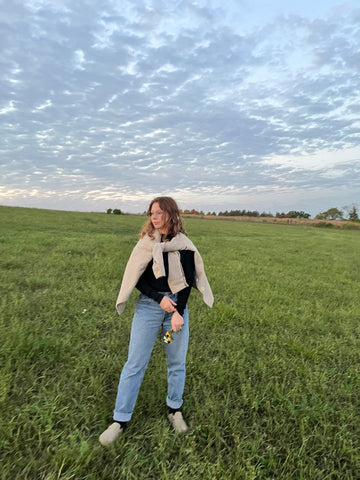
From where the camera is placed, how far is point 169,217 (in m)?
2.67

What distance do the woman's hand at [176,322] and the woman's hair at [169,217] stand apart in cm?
75

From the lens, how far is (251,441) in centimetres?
269

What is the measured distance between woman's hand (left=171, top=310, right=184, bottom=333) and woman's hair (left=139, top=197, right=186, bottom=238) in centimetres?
75

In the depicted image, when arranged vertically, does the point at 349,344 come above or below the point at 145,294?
below

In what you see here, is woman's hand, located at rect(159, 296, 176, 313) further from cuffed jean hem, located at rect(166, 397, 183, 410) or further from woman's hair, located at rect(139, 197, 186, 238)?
cuffed jean hem, located at rect(166, 397, 183, 410)

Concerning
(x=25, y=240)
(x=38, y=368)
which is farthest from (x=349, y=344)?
(x=25, y=240)

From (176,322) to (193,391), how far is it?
1281 millimetres

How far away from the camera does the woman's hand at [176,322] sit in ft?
8.36

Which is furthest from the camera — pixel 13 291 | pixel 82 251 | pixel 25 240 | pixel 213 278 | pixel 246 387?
pixel 25 240

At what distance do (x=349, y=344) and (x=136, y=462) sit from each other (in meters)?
4.24

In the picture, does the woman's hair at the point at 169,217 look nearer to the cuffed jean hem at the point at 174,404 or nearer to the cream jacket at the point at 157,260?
the cream jacket at the point at 157,260

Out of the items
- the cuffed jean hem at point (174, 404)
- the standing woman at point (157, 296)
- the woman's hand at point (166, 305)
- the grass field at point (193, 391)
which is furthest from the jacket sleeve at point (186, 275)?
the grass field at point (193, 391)

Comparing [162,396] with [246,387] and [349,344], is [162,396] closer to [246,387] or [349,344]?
[246,387]

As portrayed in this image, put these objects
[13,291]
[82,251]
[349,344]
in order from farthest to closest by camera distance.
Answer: [82,251]
[13,291]
[349,344]
